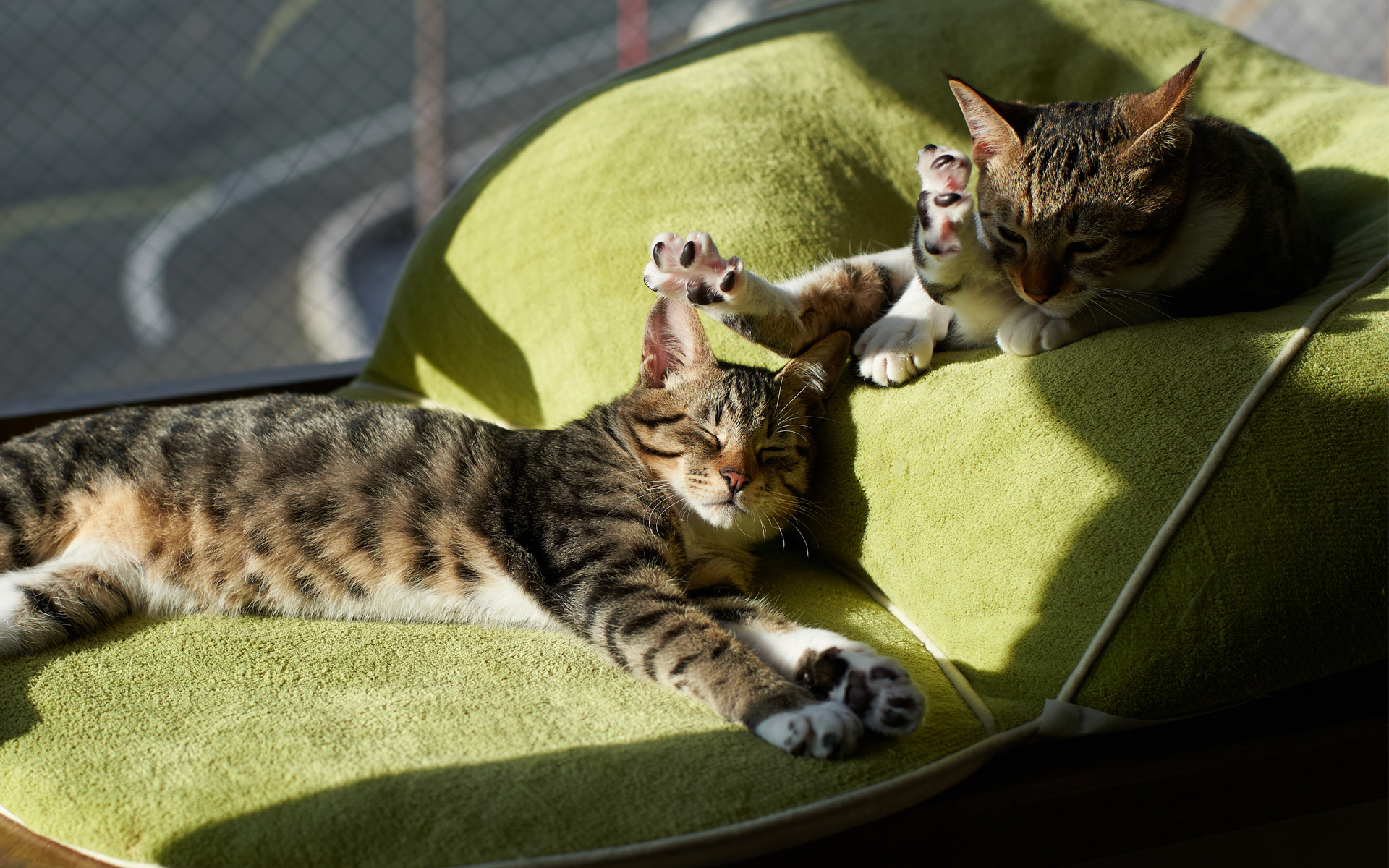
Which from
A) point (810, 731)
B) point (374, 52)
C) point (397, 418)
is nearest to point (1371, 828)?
point (810, 731)

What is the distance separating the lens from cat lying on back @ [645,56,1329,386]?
134cm

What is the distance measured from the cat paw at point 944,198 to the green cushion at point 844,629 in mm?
231

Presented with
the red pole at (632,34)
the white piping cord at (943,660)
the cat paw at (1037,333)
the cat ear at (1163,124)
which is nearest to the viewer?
the white piping cord at (943,660)

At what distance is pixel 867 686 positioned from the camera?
118cm

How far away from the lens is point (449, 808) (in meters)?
1.02

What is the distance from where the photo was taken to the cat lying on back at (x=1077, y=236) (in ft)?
4.39

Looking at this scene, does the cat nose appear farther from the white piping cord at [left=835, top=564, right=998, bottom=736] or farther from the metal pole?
the metal pole

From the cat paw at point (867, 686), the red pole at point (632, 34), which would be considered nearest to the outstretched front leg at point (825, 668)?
the cat paw at point (867, 686)

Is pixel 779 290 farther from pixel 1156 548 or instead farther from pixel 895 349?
pixel 1156 548

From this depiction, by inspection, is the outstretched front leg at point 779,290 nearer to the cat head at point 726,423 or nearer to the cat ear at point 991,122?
the cat head at point 726,423

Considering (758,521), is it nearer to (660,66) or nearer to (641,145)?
(641,145)

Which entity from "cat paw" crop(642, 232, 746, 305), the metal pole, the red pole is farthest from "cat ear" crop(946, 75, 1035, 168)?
the red pole

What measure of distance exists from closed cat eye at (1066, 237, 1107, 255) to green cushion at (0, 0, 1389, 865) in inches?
5.3

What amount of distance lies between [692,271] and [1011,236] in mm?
525
